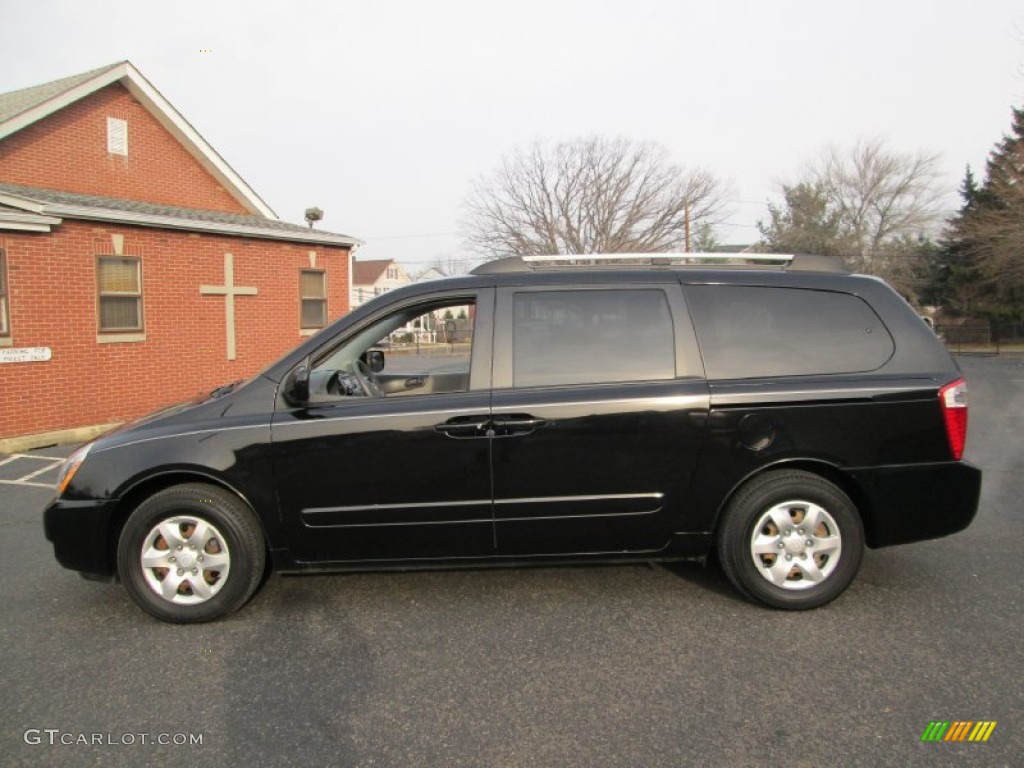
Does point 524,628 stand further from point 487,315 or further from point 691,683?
point 487,315

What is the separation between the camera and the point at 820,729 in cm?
241

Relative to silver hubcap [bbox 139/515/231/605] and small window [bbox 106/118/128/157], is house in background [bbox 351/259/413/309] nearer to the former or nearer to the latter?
small window [bbox 106/118/128/157]

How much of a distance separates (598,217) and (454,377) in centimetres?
3064

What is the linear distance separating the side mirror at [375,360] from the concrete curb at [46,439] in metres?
4.86

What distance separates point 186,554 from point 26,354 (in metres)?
7.07

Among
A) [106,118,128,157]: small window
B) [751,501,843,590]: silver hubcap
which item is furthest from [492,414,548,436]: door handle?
[106,118,128,157]: small window

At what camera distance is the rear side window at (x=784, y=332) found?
3.40m

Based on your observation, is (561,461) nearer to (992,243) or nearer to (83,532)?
(83,532)

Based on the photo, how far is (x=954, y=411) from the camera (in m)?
3.33

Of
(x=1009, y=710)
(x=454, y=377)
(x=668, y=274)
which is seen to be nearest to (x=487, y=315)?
(x=454, y=377)

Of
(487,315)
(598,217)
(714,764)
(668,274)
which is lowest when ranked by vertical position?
(714,764)

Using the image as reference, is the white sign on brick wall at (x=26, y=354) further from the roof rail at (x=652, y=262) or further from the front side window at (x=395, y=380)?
the roof rail at (x=652, y=262)

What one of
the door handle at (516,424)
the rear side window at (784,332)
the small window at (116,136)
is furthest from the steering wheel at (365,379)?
the small window at (116,136)

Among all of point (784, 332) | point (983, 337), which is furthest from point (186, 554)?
point (983, 337)
